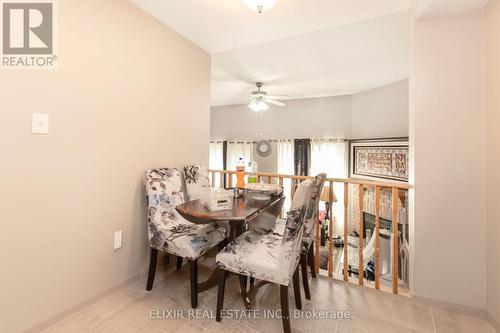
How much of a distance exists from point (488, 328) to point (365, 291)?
0.74 meters

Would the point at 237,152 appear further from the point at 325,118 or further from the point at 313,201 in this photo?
the point at 313,201

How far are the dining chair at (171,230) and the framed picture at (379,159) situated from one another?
336cm

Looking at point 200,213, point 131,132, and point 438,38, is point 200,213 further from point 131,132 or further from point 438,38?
point 438,38

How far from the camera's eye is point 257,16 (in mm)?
2105

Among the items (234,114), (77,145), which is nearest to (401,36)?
(77,145)

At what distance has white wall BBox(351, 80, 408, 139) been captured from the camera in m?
3.92

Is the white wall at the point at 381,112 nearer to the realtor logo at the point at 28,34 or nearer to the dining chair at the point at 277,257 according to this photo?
the dining chair at the point at 277,257

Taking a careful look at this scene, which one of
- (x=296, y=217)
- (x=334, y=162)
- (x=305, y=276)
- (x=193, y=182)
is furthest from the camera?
(x=334, y=162)

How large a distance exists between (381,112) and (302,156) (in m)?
1.75

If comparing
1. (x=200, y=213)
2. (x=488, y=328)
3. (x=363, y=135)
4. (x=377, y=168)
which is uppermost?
(x=363, y=135)

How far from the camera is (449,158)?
1696 millimetres

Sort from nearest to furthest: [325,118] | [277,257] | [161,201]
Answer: [277,257]
[161,201]
[325,118]

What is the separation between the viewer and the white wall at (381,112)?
3.92 meters

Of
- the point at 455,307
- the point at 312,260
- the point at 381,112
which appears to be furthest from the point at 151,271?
the point at 381,112
